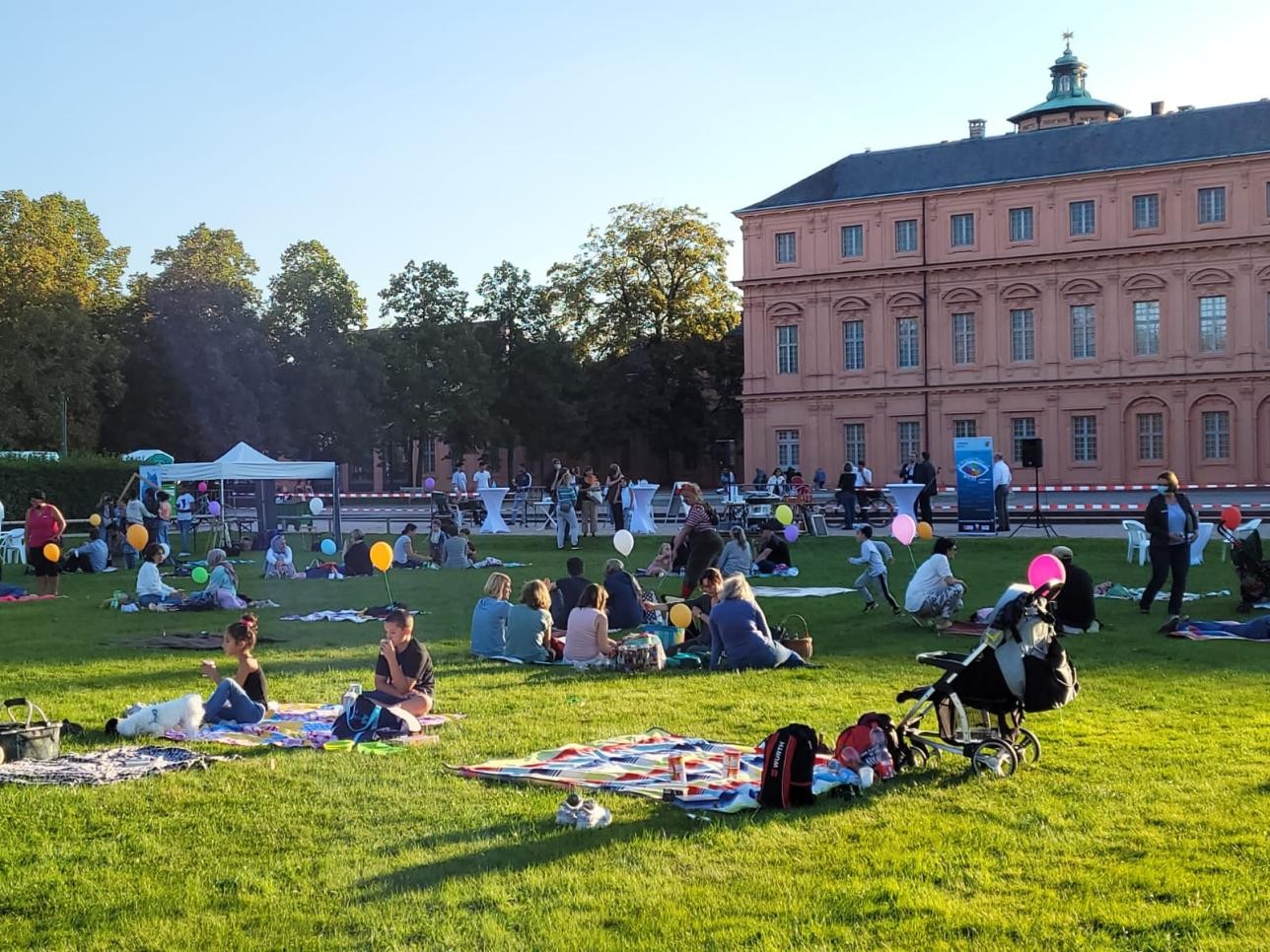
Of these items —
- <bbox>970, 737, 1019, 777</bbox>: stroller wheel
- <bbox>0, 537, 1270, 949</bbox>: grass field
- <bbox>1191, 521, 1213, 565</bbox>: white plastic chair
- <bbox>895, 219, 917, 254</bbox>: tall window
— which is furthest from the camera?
<bbox>895, 219, 917, 254</bbox>: tall window

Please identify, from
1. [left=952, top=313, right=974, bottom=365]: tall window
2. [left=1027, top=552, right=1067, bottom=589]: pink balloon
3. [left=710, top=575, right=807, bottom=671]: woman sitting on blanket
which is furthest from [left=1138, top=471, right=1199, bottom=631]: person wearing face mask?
[left=952, top=313, right=974, bottom=365]: tall window

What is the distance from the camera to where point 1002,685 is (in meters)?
8.52

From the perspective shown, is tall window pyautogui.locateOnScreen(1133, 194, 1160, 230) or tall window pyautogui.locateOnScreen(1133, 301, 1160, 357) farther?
tall window pyautogui.locateOnScreen(1133, 301, 1160, 357)

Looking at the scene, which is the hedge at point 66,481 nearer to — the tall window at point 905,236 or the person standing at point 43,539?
the person standing at point 43,539

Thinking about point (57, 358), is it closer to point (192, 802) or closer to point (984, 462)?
point (984, 462)

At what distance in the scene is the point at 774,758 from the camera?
25.3 feet

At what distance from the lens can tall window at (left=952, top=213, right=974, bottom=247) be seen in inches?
A: 2282

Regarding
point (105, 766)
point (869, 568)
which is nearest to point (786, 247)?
point (869, 568)

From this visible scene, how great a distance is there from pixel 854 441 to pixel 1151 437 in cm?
1180

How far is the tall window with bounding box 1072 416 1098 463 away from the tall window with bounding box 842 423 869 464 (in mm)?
8520

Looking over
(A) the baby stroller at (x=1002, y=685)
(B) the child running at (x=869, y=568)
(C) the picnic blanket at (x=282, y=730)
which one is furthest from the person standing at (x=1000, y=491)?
(A) the baby stroller at (x=1002, y=685)

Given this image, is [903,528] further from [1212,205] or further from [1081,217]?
[1081,217]

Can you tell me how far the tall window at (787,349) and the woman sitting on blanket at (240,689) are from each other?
51971 millimetres

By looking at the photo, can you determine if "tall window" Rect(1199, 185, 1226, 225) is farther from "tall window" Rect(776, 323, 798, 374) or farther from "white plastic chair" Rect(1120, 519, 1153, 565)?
"white plastic chair" Rect(1120, 519, 1153, 565)
